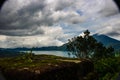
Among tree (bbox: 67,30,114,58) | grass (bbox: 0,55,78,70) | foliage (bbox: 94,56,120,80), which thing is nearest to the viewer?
grass (bbox: 0,55,78,70)

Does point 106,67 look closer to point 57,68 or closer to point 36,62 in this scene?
point 57,68

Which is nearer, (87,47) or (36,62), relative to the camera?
(36,62)

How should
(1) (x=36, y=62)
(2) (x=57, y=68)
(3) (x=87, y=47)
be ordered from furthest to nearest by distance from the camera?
(3) (x=87, y=47) → (2) (x=57, y=68) → (1) (x=36, y=62)

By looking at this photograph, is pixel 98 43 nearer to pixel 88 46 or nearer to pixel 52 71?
pixel 88 46

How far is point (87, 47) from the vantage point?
3150 inches

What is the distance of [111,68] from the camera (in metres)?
35.5

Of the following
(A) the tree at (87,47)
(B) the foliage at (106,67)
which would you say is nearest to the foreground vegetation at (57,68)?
(B) the foliage at (106,67)

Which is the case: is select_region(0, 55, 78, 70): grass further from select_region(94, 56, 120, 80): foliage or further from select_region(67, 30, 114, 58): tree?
select_region(67, 30, 114, 58): tree

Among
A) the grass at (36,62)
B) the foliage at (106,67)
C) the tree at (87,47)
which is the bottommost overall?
the foliage at (106,67)

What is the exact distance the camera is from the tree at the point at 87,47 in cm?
7562

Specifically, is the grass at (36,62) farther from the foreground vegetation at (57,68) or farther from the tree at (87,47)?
the tree at (87,47)

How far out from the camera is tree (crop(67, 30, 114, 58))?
2977 inches

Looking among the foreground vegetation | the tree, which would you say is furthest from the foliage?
the tree

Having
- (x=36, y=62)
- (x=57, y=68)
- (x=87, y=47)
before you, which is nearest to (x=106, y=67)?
(x=57, y=68)
